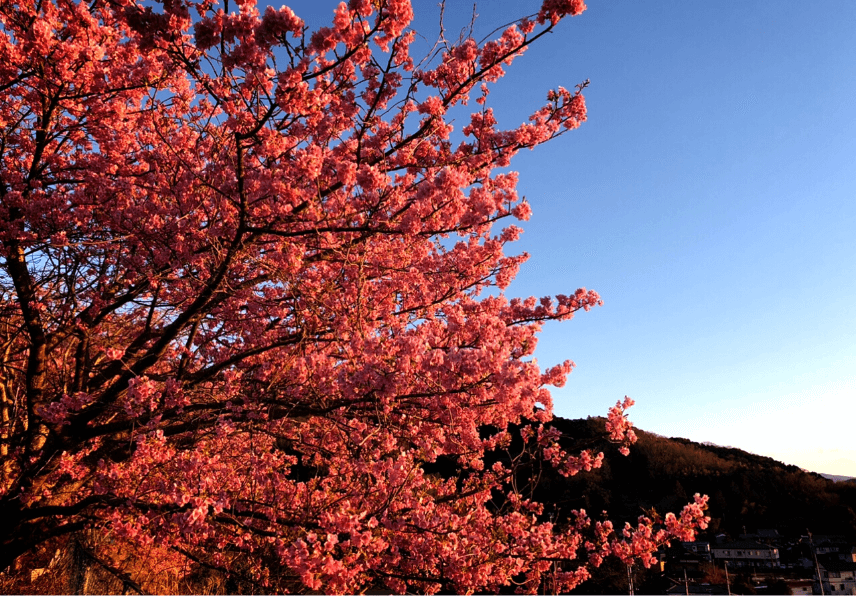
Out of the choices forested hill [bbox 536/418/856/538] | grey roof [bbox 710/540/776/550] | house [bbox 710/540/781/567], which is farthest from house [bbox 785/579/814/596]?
forested hill [bbox 536/418/856/538]

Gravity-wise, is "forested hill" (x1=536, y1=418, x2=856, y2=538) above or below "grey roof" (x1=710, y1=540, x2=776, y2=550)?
above

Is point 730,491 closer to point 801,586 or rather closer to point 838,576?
point 801,586

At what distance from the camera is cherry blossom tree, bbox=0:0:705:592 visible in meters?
5.13

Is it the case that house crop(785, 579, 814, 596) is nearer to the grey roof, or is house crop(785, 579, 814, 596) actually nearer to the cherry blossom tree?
the grey roof

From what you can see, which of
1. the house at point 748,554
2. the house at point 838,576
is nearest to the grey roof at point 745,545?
the house at point 748,554

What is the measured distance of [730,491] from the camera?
53.8 metres

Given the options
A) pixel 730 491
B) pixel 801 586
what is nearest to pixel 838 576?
pixel 801 586

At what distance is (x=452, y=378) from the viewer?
5.11 m

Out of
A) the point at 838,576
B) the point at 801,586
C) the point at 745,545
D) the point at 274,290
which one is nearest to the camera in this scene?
the point at 274,290

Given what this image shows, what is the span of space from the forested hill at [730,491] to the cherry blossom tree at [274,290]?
148ft

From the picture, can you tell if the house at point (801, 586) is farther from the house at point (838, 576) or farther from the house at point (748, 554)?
the house at point (838, 576)

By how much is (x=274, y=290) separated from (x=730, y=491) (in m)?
60.7

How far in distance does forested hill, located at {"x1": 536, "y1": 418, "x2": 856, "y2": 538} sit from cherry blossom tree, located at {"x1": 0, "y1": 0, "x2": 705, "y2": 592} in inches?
1780

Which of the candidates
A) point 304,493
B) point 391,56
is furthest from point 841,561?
point 391,56
